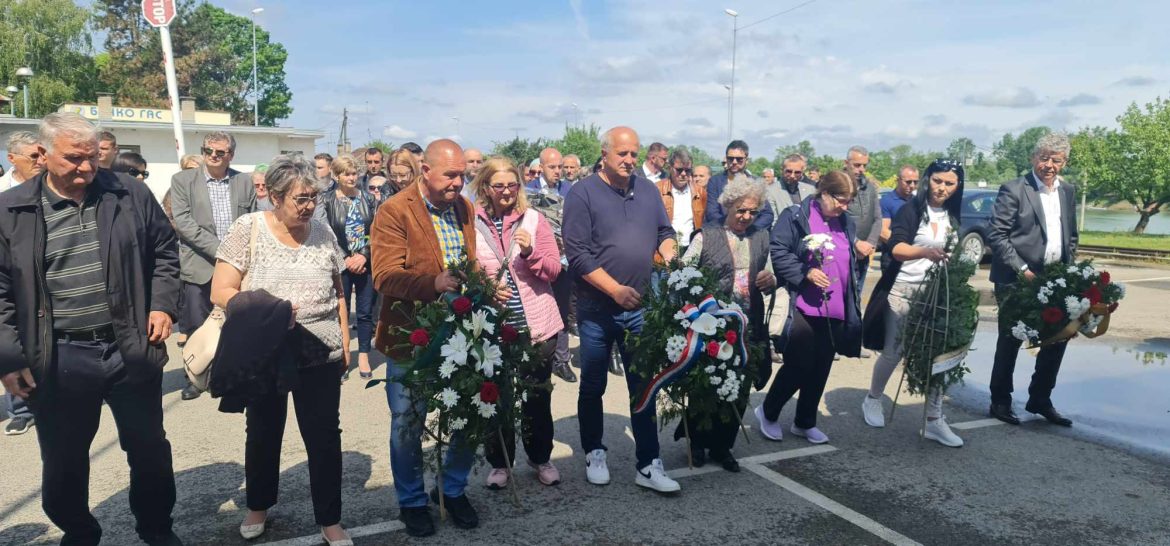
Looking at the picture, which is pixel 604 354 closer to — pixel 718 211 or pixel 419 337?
pixel 419 337

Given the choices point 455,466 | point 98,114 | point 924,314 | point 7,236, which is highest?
point 98,114

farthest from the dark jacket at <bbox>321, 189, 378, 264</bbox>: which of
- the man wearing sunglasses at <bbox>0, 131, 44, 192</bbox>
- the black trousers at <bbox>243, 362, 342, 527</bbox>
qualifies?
the black trousers at <bbox>243, 362, 342, 527</bbox>

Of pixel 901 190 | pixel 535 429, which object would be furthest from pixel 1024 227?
pixel 535 429

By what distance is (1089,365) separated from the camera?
8.31 meters

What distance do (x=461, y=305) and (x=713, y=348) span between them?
1471 millimetres

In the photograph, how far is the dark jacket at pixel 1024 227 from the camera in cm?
607

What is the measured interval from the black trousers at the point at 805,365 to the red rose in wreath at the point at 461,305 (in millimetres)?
2500

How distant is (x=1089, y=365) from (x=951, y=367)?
12.7 ft

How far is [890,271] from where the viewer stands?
5961mm

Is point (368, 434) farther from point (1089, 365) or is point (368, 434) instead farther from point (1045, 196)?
point (1089, 365)

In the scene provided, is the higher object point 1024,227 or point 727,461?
point 1024,227

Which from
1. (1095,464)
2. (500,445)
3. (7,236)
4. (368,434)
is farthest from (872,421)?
(7,236)

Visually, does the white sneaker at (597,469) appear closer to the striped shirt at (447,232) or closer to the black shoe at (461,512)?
the black shoe at (461,512)

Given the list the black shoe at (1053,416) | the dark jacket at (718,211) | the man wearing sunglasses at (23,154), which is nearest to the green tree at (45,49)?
the man wearing sunglasses at (23,154)
